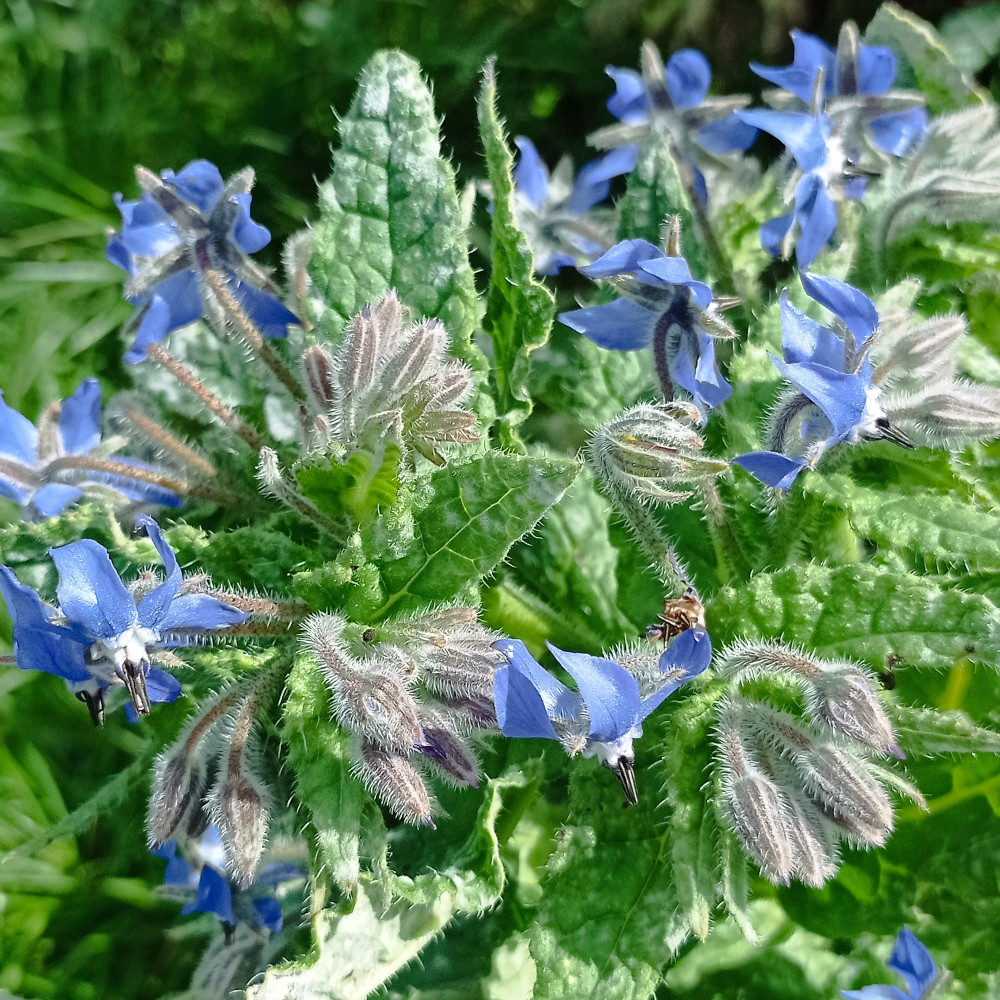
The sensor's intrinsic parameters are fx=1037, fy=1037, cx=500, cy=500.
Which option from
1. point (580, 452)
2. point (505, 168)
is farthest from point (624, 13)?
point (580, 452)

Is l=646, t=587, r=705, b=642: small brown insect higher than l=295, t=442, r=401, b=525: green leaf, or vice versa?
l=295, t=442, r=401, b=525: green leaf

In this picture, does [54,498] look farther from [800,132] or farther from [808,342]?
[800,132]

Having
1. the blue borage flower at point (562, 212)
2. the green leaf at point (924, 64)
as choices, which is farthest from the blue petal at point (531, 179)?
the green leaf at point (924, 64)

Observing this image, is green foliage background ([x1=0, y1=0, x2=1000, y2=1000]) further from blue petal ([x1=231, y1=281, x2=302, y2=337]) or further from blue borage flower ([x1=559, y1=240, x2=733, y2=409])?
blue borage flower ([x1=559, y1=240, x2=733, y2=409])

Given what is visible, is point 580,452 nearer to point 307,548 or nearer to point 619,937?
point 307,548

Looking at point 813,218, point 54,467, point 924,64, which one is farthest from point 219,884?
point 924,64

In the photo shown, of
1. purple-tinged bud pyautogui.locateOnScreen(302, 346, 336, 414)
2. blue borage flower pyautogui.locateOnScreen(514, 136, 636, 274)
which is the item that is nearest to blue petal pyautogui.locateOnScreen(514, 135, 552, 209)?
blue borage flower pyautogui.locateOnScreen(514, 136, 636, 274)
